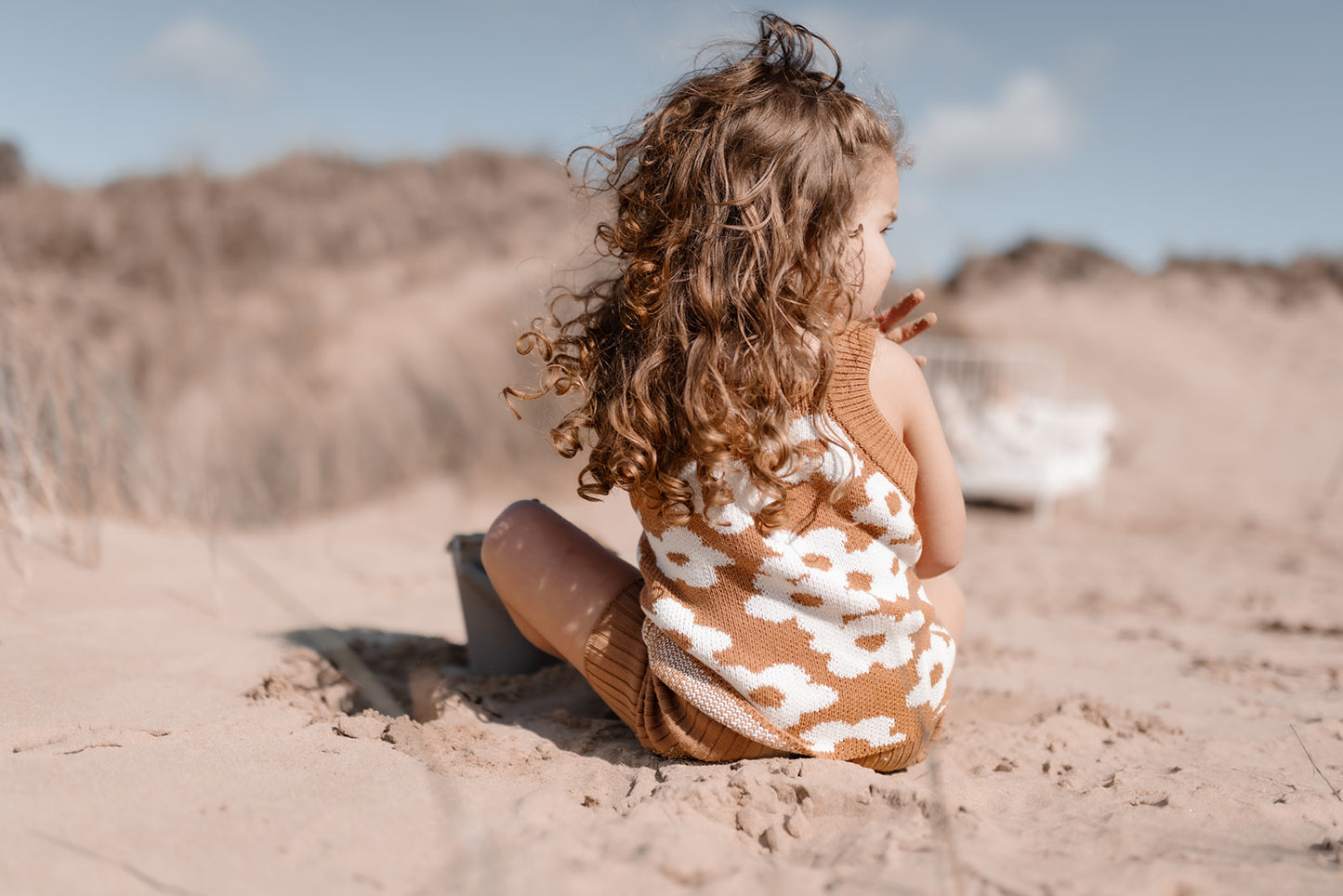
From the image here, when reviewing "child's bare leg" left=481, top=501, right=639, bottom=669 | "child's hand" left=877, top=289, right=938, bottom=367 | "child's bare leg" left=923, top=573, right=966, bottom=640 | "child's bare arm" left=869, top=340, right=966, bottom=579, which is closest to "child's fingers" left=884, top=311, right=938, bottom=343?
"child's hand" left=877, top=289, right=938, bottom=367

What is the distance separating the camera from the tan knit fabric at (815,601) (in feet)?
4.68

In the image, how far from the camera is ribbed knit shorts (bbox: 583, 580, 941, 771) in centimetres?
155

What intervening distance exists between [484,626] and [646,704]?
2.14 ft

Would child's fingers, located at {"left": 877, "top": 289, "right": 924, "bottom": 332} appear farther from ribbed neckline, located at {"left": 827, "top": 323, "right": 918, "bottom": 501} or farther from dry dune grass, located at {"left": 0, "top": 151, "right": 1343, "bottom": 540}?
dry dune grass, located at {"left": 0, "top": 151, "right": 1343, "bottom": 540}

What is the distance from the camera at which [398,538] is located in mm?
5215

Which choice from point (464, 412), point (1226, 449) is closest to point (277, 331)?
point (464, 412)

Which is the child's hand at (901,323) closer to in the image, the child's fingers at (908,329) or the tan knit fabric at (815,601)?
the child's fingers at (908,329)

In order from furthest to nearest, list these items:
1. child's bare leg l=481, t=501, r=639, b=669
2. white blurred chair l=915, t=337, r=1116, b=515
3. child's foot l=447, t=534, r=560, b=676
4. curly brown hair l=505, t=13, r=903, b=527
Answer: white blurred chair l=915, t=337, r=1116, b=515, child's foot l=447, t=534, r=560, b=676, child's bare leg l=481, t=501, r=639, b=669, curly brown hair l=505, t=13, r=903, b=527

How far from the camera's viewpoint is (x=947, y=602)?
6.06ft

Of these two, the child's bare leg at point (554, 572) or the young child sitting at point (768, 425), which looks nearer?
the young child sitting at point (768, 425)

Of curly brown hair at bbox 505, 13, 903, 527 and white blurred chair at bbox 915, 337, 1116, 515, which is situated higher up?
curly brown hair at bbox 505, 13, 903, 527

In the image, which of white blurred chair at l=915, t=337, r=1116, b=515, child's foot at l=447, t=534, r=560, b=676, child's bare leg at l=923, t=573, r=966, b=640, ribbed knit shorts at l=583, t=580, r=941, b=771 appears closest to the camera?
ribbed knit shorts at l=583, t=580, r=941, b=771

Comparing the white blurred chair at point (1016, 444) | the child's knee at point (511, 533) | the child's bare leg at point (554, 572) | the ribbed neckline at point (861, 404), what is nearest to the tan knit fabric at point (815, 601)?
the ribbed neckline at point (861, 404)

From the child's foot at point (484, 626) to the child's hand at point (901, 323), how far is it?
107cm
